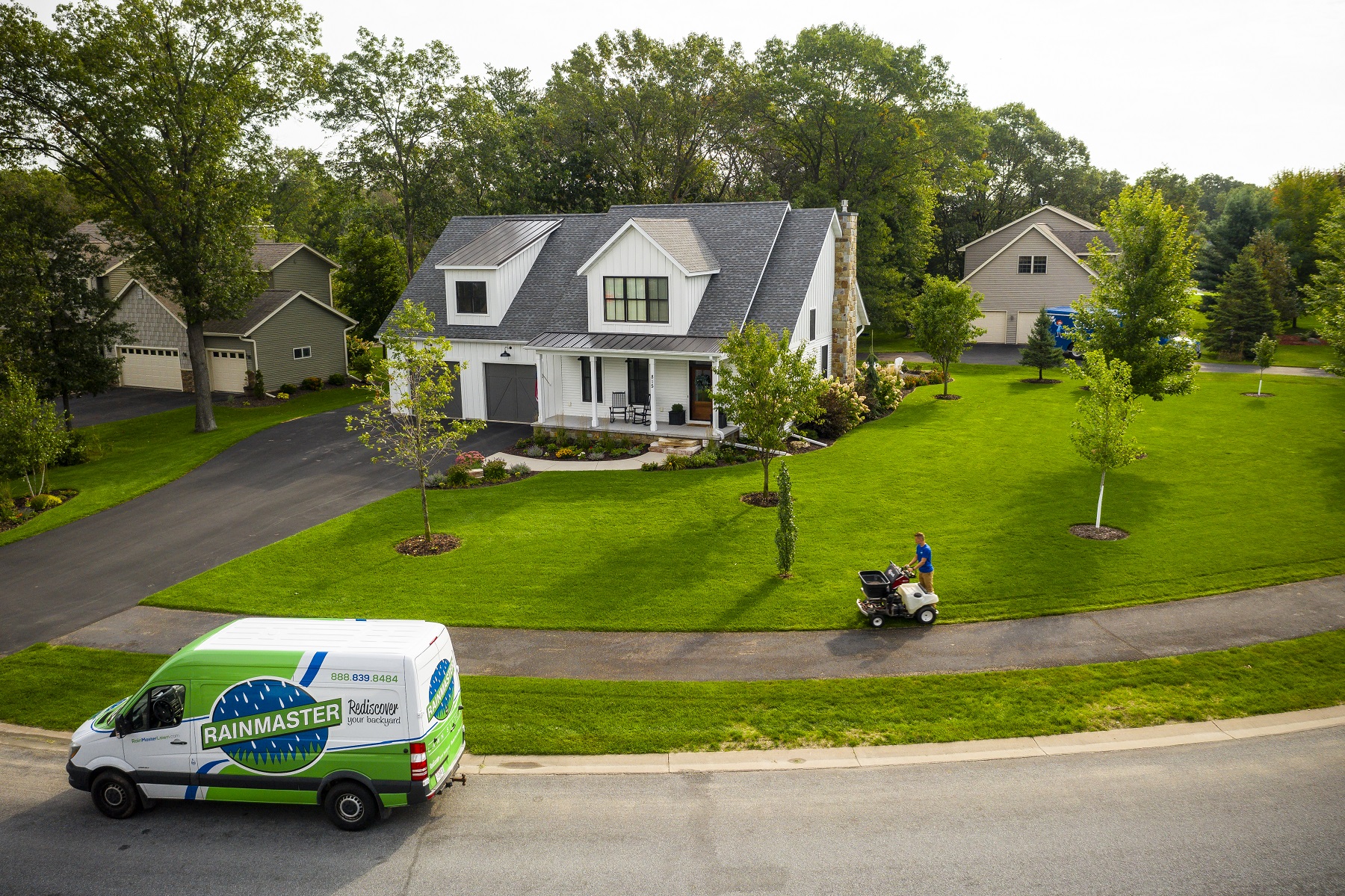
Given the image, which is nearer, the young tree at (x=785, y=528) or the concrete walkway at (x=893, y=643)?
the concrete walkway at (x=893, y=643)

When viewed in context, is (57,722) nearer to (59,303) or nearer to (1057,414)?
(59,303)

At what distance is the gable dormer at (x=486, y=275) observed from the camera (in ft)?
120

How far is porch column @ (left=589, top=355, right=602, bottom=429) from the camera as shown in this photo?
3183 cm

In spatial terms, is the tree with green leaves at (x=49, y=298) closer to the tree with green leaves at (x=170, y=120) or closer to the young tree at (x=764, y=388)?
the tree with green leaves at (x=170, y=120)

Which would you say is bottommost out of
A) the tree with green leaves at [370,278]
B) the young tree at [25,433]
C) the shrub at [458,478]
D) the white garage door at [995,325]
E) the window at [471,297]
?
the shrub at [458,478]

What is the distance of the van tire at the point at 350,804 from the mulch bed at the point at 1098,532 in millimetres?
17597

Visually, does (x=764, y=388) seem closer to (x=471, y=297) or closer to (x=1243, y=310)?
(x=471, y=297)

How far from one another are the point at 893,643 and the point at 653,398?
54.5 ft

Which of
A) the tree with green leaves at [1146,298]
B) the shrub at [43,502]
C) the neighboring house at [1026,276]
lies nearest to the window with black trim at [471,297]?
the shrub at [43,502]

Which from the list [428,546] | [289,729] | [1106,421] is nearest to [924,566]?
[1106,421]

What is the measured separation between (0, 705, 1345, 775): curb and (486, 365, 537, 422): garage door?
24193mm

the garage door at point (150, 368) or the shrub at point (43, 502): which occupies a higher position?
the garage door at point (150, 368)

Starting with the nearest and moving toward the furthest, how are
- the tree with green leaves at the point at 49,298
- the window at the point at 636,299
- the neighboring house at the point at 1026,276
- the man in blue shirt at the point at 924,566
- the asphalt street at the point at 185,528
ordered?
the man in blue shirt at the point at 924,566, the asphalt street at the point at 185,528, the tree with green leaves at the point at 49,298, the window at the point at 636,299, the neighboring house at the point at 1026,276

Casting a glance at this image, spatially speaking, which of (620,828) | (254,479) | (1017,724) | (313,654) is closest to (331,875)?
(313,654)
